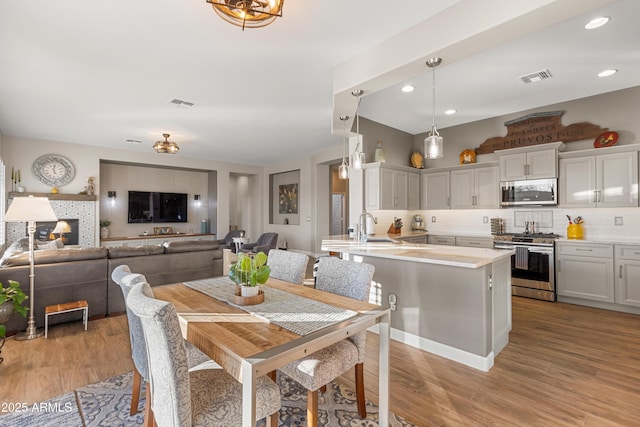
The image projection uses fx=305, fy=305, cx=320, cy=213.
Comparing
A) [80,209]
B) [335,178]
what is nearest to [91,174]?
[80,209]

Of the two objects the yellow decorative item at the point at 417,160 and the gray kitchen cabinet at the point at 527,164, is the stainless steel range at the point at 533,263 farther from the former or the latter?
the yellow decorative item at the point at 417,160

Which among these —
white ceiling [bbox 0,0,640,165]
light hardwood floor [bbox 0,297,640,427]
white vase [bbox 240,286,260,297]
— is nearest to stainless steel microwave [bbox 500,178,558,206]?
white ceiling [bbox 0,0,640,165]

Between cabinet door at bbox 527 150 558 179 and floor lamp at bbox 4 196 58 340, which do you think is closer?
floor lamp at bbox 4 196 58 340

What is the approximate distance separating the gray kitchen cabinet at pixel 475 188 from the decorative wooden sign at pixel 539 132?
41 cm

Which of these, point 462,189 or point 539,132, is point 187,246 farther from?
point 539,132

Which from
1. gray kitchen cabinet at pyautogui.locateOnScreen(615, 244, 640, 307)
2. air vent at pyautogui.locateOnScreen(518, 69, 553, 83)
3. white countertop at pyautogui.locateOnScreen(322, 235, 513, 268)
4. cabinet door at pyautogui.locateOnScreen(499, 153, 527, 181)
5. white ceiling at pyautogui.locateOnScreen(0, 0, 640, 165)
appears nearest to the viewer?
white ceiling at pyautogui.locateOnScreen(0, 0, 640, 165)

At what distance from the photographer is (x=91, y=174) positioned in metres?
6.78

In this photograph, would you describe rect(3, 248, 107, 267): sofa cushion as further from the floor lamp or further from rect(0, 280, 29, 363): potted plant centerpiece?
rect(0, 280, 29, 363): potted plant centerpiece

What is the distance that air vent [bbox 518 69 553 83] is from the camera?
3.49 metres

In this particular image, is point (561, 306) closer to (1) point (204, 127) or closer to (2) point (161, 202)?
(1) point (204, 127)

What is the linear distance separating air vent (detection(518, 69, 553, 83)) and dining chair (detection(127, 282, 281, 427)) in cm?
417

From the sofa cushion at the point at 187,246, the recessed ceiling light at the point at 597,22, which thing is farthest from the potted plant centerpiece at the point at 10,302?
the recessed ceiling light at the point at 597,22

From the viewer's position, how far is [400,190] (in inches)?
212

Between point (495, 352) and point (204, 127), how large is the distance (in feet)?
17.5
